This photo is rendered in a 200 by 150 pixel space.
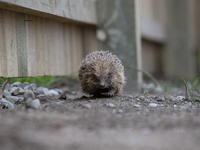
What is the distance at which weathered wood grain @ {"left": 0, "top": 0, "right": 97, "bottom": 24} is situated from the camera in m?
3.65

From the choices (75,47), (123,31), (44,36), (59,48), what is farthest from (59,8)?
(123,31)

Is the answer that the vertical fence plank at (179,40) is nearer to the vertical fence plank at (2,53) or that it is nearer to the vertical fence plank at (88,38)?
the vertical fence plank at (88,38)

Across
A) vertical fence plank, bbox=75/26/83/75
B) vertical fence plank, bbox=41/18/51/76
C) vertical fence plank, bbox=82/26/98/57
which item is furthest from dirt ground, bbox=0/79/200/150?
vertical fence plank, bbox=82/26/98/57

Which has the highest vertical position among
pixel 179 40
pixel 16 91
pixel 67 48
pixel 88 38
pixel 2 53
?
pixel 179 40

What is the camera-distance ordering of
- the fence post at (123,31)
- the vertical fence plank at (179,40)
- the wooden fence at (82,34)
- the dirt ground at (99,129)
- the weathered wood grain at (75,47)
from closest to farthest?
the dirt ground at (99,129)
the wooden fence at (82,34)
the weathered wood grain at (75,47)
the fence post at (123,31)
the vertical fence plank at (179,40)

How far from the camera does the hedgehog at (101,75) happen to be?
4480mm

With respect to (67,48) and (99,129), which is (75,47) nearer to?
(67,48)

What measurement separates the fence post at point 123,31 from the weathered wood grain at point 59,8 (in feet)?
0.90

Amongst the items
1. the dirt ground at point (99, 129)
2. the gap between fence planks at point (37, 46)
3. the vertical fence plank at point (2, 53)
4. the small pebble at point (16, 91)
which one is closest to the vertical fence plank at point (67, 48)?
the gap between fence planks at point (37, 46)

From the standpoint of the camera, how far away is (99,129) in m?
2.41

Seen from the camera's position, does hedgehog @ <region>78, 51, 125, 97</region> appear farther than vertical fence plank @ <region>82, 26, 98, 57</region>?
No

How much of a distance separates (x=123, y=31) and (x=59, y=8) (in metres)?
1.95

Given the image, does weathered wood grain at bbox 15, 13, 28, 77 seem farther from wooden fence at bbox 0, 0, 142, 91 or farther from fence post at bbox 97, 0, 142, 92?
fence post at bbox 97, 0, 142, 92

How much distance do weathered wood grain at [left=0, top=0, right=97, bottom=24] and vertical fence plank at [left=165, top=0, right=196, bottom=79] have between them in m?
4.26
